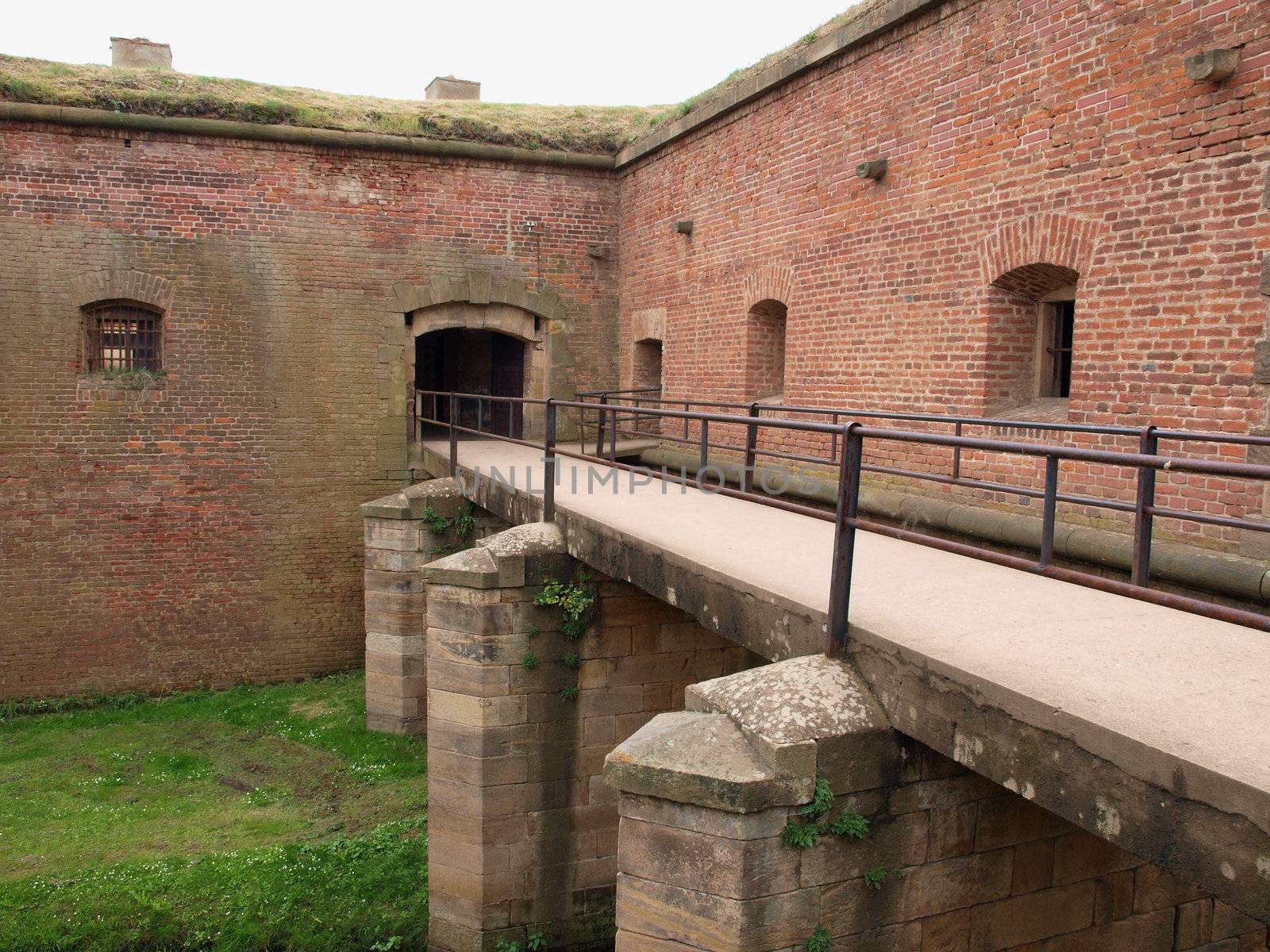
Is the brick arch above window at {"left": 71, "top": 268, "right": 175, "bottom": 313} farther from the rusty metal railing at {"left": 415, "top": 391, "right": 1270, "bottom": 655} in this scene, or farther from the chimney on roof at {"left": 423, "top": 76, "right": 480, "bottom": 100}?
the rusty metal railing at {"left": 415, "top": 391, "right": 1270, "bottom": 655}

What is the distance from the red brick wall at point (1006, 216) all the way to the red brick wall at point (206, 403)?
4.40 m

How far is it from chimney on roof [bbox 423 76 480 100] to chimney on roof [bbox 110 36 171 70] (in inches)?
164

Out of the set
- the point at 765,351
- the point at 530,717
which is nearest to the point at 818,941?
the point at 530,717

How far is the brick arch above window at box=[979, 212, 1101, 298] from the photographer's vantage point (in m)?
6.95

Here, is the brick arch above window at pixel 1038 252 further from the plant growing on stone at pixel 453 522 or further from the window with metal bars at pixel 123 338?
the window with metal bars at pixel 123 338

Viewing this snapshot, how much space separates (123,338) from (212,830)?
658 cm

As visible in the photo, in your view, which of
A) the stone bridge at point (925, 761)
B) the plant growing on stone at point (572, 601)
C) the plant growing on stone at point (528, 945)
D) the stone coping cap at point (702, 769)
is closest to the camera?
the stone bridge at point (925, 761)

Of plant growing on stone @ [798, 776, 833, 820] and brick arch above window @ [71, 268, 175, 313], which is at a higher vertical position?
brick arch above window @ [71, 268, 175, 313]

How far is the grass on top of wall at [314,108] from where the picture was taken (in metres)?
12.2

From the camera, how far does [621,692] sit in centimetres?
720

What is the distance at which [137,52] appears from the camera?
14.9 m

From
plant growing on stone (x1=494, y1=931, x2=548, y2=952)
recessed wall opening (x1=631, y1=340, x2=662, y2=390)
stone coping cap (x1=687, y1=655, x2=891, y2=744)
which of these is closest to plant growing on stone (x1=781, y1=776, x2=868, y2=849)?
stone coping cap (x1=687, y1=655, x2=891, y2=744)

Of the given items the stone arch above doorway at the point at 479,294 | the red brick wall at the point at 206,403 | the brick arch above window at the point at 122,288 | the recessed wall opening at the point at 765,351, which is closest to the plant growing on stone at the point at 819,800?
the recessed wall opening at the point at 765,351

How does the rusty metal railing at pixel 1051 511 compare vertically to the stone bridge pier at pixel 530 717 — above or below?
above
